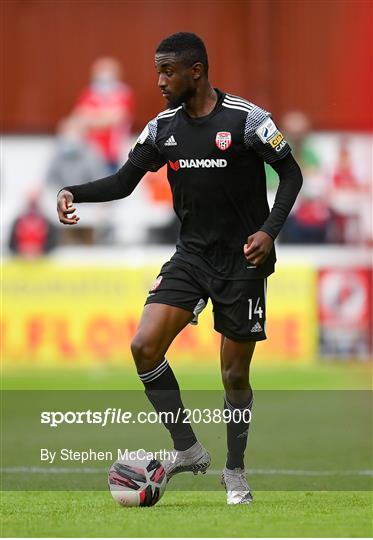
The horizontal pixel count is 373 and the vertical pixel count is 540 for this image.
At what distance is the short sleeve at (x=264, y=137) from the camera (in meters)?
7.37

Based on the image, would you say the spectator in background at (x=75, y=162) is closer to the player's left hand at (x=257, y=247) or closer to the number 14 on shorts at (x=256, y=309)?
the number 14 on shorts at (x=256, y=309)

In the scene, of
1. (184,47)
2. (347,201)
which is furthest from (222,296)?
(347,201)

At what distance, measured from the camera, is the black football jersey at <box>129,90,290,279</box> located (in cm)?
742

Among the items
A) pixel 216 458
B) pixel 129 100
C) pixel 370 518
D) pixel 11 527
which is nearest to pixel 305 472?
pixel 216 458

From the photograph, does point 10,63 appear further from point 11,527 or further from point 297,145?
point 11,527

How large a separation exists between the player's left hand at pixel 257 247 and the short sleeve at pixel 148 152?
0.82 meters

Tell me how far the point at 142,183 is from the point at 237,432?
13145mm

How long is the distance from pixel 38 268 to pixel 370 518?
10768 mm

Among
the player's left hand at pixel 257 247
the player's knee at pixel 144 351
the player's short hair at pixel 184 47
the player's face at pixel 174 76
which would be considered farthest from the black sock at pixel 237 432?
the player's short hair at pixel 184 47

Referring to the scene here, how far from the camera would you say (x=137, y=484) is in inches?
287

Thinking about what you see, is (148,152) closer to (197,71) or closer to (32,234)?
(197,71)

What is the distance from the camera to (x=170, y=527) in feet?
21.2

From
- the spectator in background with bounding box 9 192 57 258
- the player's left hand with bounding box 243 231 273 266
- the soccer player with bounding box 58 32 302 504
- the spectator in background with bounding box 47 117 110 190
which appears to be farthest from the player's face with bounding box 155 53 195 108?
the spectator in background with bounding box 47 117 110 190

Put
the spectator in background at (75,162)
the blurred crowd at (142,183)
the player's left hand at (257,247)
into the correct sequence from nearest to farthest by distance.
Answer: the player's left hand at (257,247) → the blurred crowd at (142,183) → the spectator in background at (75,162)
